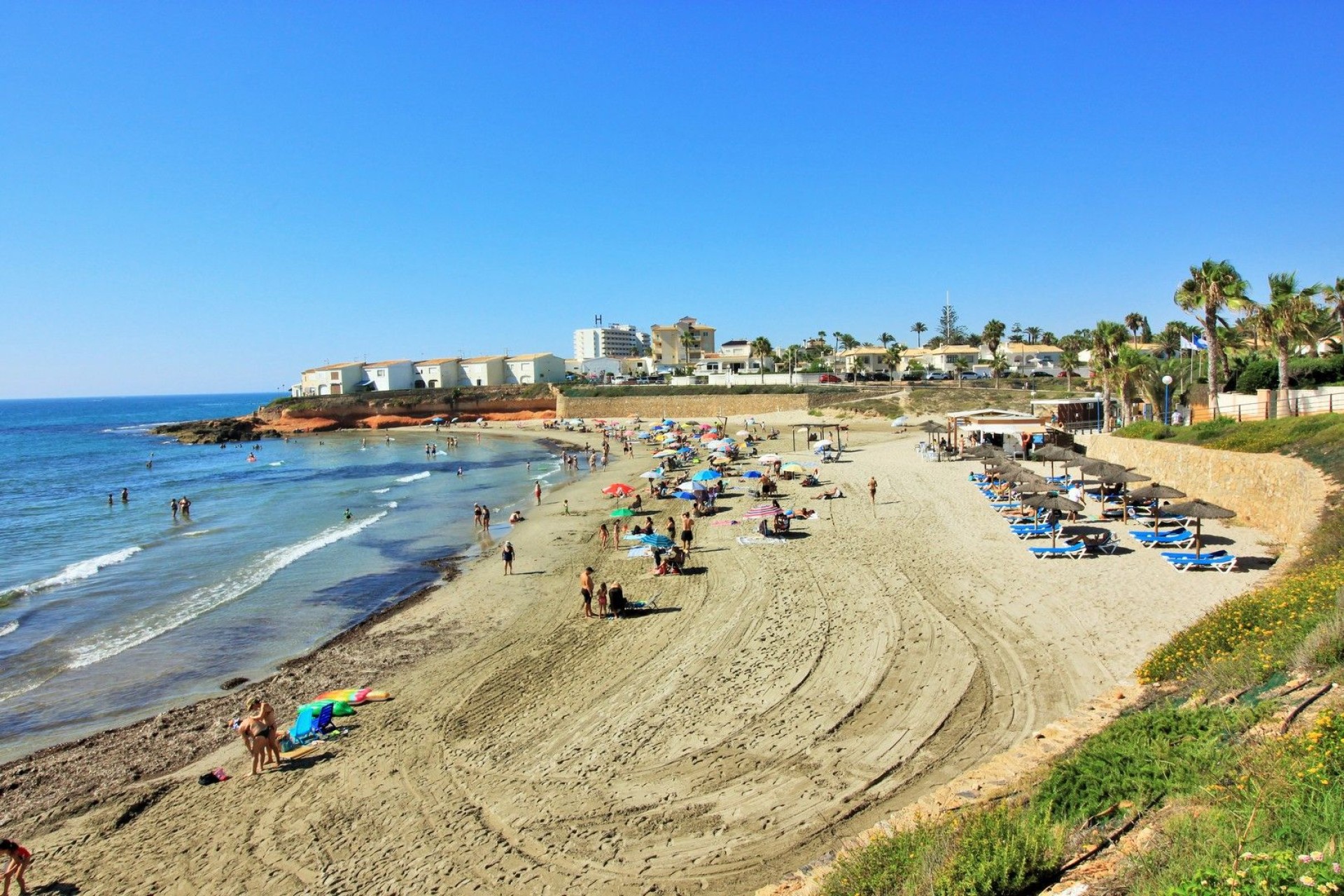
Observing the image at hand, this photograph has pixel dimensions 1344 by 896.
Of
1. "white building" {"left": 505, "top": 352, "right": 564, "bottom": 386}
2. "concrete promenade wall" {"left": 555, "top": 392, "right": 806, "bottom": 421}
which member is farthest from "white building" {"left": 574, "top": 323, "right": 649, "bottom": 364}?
"concrete promenade wall" {"left": 555, "top": 392, "right": 806, "bottom": 421}

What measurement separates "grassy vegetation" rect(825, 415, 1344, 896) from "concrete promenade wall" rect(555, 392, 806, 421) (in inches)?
2090

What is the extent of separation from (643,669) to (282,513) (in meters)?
26.4

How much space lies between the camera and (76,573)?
22.5 meters

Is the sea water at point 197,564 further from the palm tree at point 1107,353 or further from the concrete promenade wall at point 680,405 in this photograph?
the palm tree at point 1107,353

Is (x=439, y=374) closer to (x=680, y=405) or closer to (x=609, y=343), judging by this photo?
(x=680, y=405)

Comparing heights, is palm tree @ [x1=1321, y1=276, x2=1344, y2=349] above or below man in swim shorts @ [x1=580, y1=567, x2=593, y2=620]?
above

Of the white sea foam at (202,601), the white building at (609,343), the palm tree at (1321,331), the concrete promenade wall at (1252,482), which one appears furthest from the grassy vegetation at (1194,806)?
the white building at (609,343)

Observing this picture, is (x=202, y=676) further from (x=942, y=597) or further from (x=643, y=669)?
(x=942, y=597)

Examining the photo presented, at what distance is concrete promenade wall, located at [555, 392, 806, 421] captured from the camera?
64.5 meters

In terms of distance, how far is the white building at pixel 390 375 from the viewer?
314ft

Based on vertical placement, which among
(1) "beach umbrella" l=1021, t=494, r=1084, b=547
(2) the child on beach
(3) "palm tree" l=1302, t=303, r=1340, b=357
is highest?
(3) "palm tree" l=1302, t=303, r=1340, b=357

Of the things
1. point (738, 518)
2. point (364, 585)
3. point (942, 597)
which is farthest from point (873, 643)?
point (364, 585)

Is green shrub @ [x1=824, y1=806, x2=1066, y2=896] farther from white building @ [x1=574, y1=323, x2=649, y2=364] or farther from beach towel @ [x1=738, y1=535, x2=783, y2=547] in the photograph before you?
white building @ [x1=574, y1=323, x2=649, y2=364]

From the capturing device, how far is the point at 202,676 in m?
13.9
